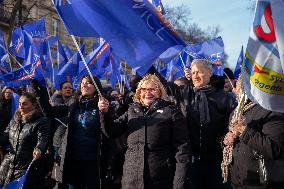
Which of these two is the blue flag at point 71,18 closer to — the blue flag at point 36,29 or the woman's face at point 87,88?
the woman's face at point 87,88

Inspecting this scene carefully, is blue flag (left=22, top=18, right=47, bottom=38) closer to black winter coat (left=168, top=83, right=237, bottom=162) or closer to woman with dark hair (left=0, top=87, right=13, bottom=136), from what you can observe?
woman with dark hair (left=0, top=87, right=13, bottom=136)

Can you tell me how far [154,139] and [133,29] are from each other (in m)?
1.04

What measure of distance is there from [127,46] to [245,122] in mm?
1280

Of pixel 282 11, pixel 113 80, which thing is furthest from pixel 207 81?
pixel 113 80

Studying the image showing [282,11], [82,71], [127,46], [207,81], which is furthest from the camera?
[82,71]

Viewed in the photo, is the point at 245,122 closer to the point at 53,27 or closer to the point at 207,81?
the point at 207,81

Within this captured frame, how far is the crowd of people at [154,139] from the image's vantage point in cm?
350

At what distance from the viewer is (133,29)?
3822mm

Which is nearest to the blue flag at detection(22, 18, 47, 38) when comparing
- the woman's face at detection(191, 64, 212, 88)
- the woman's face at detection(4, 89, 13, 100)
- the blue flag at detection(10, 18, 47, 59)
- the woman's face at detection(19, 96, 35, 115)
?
the blue flag at detection(10, 18, 47, 59)

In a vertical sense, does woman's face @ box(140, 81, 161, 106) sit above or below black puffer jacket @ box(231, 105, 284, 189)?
above

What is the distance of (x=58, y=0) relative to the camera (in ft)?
13.0

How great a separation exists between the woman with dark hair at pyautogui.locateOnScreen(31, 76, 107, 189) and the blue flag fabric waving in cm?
130

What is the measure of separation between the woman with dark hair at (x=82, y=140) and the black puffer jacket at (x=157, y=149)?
1.14 metres

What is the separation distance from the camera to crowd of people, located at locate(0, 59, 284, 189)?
3504mm
